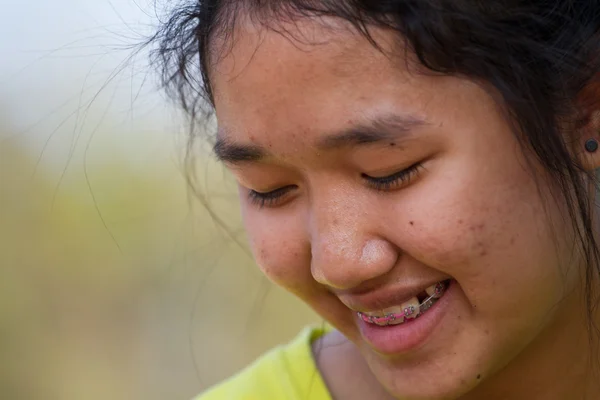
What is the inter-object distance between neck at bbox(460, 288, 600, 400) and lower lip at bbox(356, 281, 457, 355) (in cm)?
26

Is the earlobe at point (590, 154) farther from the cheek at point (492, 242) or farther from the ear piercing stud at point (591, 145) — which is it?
the cheek at point (492, 242)

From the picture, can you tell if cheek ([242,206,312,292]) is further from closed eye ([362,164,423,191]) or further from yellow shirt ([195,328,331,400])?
yellow shirt ([195,328,331,400])

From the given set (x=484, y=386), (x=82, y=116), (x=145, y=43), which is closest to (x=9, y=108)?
(x=82, y=116)

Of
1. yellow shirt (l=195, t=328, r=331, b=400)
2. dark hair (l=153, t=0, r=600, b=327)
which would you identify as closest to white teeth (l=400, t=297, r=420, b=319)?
dark hair (l=153, t=0, r=600, b=327)

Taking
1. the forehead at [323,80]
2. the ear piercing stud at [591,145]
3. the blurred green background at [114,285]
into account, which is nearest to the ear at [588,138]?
the ear piercing stud at [591,145]

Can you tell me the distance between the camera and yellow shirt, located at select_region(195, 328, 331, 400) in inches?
70.9

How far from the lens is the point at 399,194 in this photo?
1.35m

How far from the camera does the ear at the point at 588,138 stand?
1450 millimetres

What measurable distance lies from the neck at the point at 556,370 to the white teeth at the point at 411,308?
0.28 meters

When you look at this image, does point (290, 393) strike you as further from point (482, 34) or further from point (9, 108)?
point (9, 108)

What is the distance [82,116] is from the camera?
82.0 inches

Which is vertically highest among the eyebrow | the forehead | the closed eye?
the forehead

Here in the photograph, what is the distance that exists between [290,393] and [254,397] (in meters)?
0.07

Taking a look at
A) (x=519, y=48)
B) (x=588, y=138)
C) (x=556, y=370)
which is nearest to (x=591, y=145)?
(x=588, y=138)
